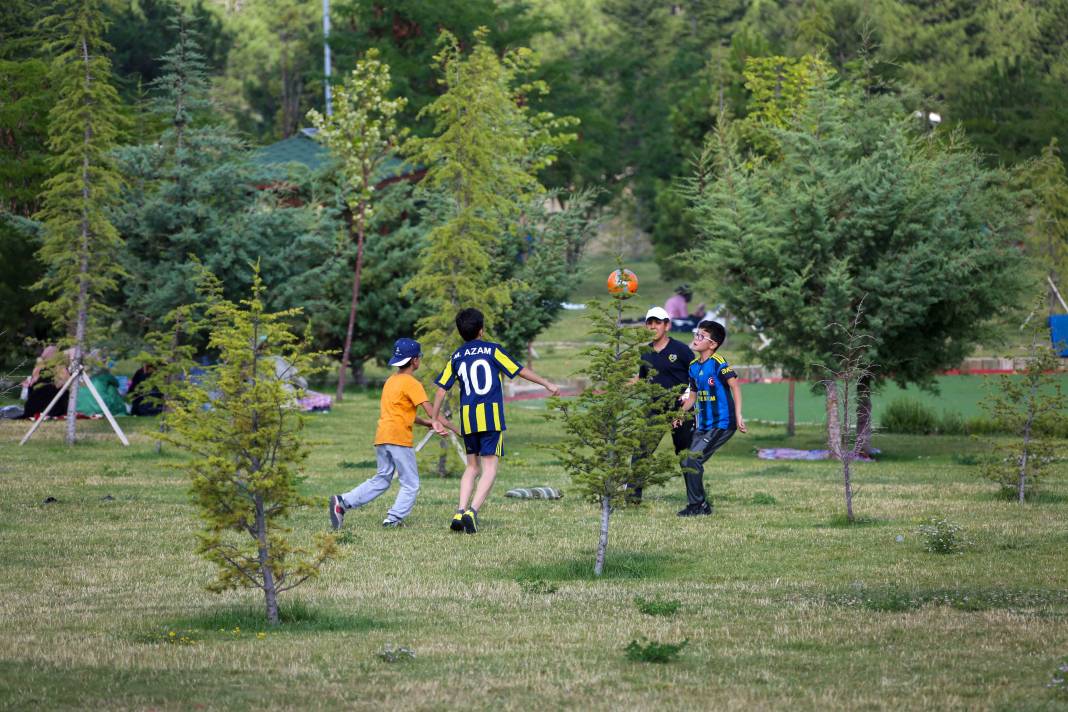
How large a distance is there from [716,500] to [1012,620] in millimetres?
7380

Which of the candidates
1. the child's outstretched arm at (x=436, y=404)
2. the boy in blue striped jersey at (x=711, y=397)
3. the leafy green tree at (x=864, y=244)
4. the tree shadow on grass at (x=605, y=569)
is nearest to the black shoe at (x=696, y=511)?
the boy in blue striped jersey at (x=711, y=397)

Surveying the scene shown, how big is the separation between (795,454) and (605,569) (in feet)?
40.3

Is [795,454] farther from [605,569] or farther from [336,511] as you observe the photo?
[605,569]

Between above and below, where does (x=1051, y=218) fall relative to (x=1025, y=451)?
above

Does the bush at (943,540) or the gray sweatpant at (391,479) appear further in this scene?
the gray sweatpant at (391,479)

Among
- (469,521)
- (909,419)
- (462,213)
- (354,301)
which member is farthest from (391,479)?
(354,301)

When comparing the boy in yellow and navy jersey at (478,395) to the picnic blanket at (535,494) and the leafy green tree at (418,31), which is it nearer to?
the picnic blanket at (535,494)

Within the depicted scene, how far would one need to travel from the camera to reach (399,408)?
14.0 metres

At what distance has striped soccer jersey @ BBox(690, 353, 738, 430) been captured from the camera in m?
14.6

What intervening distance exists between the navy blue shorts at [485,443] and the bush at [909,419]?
608 inches

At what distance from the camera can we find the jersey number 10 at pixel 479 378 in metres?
13.7

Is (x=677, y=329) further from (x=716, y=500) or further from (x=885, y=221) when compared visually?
(x=716, y=500)

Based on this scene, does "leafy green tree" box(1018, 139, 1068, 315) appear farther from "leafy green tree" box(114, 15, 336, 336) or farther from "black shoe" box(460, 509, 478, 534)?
"black shoe" box(460, 509, 478, 534)

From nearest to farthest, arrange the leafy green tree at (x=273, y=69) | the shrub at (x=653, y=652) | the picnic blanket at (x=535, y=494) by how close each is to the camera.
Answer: the shrub at (x=653, y=652), the picnic blanket at (x=535, y=494), the leafy green tree at (x=273, y=69)
